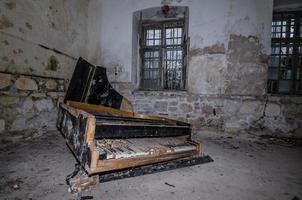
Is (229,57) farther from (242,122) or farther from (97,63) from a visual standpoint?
(97,63)

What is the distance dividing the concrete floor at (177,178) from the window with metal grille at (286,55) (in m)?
1.88

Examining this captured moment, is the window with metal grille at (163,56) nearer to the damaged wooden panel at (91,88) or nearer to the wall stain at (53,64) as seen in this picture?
the damaged wooden panel at (91,88)

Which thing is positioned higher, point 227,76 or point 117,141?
point 227,76

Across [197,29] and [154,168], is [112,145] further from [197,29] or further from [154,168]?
[197,29]

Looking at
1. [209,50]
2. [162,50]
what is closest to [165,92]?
[162,50]

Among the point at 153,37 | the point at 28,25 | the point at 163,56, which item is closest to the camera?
the point at 28,25

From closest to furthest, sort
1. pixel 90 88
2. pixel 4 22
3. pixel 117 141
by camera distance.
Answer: pixel 117 141 < pixel 4 22 < pixel 90 88

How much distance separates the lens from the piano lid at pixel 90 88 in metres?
3.74

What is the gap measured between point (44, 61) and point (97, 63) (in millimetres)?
1546

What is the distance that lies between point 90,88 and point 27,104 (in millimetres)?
1132

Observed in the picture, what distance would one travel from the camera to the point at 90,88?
153 inches

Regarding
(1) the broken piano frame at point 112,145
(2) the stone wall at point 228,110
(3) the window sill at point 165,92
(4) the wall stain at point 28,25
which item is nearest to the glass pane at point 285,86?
(2) the stone wall at point 228,110

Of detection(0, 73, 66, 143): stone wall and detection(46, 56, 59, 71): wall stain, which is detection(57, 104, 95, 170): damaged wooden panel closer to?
detection(0, 73, 66, 143): stone wall

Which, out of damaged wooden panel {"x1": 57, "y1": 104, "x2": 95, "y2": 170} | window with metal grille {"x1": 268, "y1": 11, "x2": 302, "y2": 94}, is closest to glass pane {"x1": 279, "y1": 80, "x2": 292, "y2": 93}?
window with metal grille {"x1": 268, "y1": 11, "x2": 302, "y2": 94}
